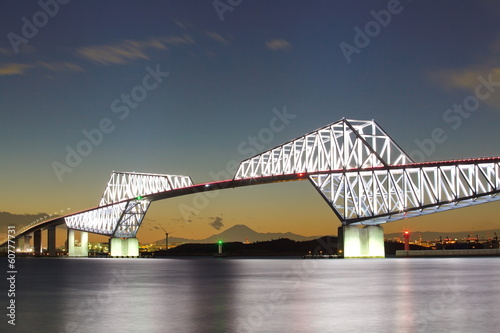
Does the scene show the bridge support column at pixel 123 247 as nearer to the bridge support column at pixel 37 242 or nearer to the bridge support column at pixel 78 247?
the bridge support column at pixel 78 247

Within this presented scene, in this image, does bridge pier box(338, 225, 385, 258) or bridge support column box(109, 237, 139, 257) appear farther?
bridge support column box(109, 237, 139, 257)

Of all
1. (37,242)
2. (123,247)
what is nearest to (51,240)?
(37,242)

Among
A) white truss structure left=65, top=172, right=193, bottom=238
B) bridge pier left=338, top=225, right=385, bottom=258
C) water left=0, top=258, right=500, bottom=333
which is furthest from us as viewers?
white truss structure left=65, top=172, right=193, bottom=238

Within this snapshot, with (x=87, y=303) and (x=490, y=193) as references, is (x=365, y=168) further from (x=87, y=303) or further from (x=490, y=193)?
(x=87, y=303)

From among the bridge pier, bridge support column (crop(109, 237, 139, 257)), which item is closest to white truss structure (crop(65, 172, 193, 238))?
bridge support column (crop(109, 237, 139, 257))

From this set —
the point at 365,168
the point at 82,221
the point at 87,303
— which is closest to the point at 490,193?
the point at 365,168

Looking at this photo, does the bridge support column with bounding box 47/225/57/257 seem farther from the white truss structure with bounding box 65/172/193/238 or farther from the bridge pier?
the bridge pier
